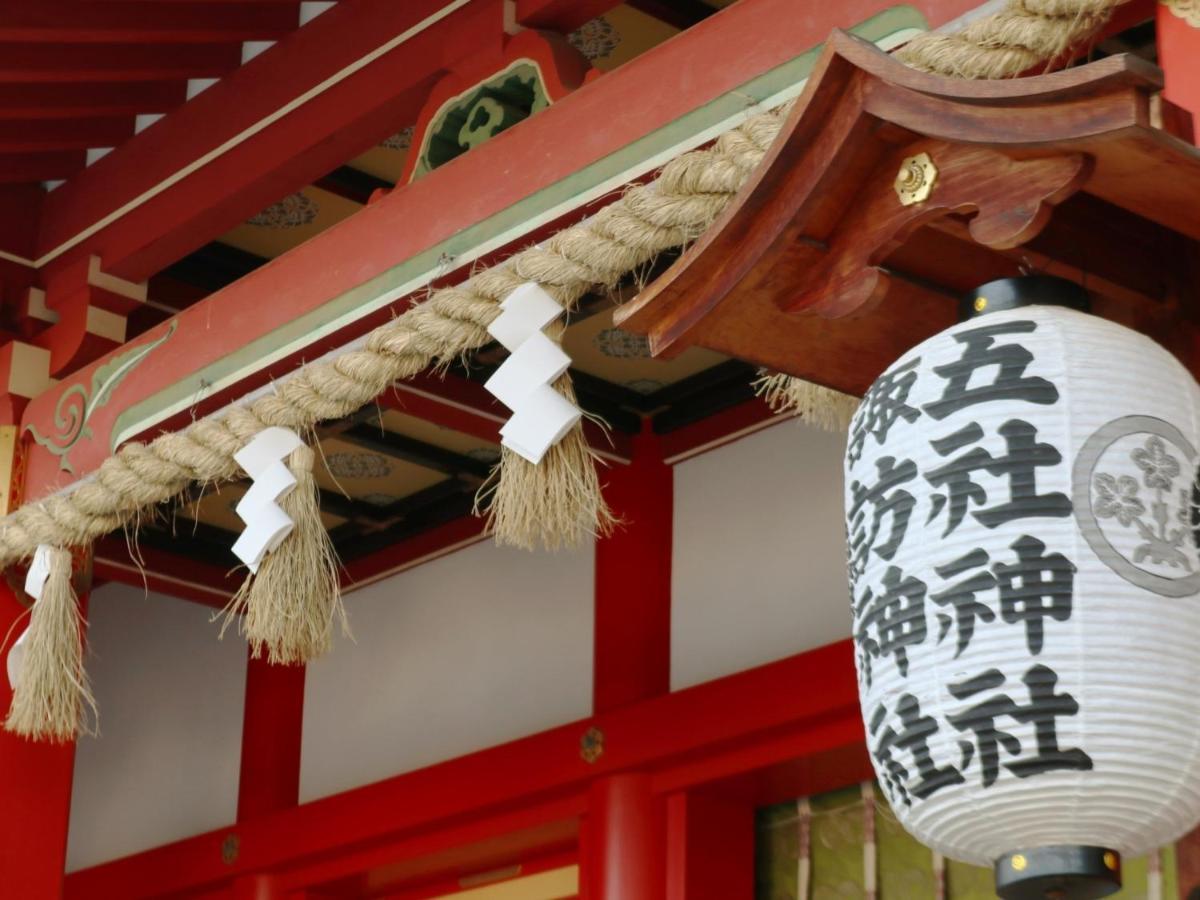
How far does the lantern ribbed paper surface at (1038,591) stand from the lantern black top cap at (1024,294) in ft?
0.17

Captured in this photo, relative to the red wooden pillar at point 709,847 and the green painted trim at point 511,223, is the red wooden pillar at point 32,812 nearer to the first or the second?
the green painted trim at point 511,223

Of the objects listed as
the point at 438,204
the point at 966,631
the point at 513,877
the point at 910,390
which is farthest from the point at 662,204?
the point at 513,877

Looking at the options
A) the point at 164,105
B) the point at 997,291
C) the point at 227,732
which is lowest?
the point at 997,291

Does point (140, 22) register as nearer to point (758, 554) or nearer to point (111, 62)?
point (111, 62)

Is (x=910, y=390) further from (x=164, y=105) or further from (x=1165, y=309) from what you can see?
(x=164, y=105)

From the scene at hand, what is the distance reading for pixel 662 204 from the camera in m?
3.06

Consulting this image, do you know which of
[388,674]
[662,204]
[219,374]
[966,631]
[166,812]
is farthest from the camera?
[166,812]

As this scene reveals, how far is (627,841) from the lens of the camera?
4422mm

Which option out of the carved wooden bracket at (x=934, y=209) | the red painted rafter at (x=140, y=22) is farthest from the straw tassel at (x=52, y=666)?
the carved wooden bracket at (x=934, y=209)

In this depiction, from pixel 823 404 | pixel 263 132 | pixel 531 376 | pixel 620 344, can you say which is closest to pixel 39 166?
pixel 263 132

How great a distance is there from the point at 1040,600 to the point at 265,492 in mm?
2094

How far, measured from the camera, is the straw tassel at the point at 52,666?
4188 millimetres

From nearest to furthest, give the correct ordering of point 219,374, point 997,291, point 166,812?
point 997,291
point 219,374
point 166,812

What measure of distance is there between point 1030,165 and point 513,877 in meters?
3.53
